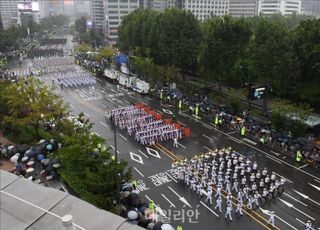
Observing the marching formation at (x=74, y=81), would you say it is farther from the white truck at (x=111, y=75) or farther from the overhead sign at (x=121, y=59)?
the overhead sign at (x=121, y=59)

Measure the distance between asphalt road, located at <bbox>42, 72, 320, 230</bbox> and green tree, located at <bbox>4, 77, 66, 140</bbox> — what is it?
639 centimetres

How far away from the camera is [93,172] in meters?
19.3

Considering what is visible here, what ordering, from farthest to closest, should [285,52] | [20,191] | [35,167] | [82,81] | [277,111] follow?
[82,81] → [285,52] → [277,111] → [35,167] → [20,191]

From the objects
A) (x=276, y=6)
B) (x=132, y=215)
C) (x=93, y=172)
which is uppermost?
(x=276, y=6)

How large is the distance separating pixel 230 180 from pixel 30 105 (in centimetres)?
1939

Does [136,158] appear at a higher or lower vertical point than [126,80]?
lower

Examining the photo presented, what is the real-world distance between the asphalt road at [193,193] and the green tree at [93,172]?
4.15 m

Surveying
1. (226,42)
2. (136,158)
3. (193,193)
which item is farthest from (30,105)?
(226,42)

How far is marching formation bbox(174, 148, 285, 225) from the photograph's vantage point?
21.3 m

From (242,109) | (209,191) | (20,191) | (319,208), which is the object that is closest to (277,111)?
(242,109)

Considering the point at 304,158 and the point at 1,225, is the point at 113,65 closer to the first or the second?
the point at 304,158

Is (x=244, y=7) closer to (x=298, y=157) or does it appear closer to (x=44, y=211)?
(x=298, y=157)

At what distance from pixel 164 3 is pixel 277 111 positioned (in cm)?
13669

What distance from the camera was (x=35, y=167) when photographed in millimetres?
25266
